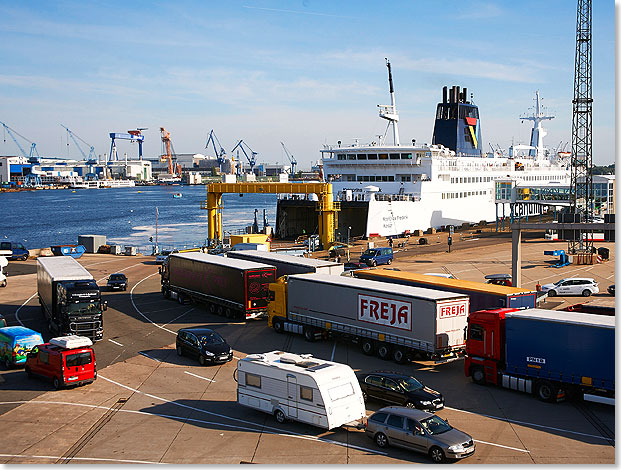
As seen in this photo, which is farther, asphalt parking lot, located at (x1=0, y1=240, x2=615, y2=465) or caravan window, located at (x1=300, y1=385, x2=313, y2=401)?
caravan window, located at (x1=300, y1=385, x2=313, y2=401)

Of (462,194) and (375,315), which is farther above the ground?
(462,194)

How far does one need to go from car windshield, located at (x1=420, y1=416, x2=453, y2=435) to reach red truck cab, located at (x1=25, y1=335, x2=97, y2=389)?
36.2 ft

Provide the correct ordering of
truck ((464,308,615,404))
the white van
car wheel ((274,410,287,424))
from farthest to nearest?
1. truck ((464,308,615,404))
2. car wheel ((274,410,287,424))
3. the white van

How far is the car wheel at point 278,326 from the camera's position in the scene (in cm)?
2655

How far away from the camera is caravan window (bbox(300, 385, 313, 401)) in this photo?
A: 15.3m

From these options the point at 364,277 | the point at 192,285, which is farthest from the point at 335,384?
the point at 192,285

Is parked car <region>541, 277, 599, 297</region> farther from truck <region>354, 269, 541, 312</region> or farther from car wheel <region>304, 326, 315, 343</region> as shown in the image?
car wheel <region>304, 326, 315, 343</region>

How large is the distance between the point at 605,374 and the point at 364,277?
505 inches

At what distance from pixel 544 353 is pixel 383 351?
5923 millimetres

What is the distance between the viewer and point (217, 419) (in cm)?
1683

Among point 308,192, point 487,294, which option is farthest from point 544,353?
point 308,192

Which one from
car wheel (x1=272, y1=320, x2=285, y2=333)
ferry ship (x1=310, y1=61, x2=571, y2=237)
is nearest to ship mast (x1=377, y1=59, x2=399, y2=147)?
ferry ship (x1=310, y1=61, x2=571, y2=237)

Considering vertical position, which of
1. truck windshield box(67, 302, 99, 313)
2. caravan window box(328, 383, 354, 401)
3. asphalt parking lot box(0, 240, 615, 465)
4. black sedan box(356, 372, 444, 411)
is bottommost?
asphalt parking lot box(0, 240, 615, 465)

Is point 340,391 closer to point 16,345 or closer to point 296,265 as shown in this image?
point 16,345
